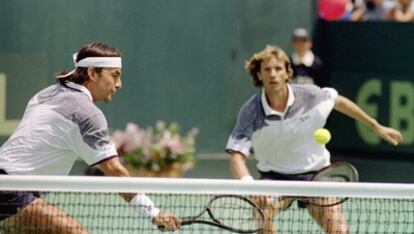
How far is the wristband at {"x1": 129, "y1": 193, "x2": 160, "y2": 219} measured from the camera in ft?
19.7

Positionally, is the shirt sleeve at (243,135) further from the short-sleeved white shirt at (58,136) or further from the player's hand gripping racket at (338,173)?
the short-sleeved white shirt at (58,136)

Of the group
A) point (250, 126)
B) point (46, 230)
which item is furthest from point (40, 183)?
point (250, 126)

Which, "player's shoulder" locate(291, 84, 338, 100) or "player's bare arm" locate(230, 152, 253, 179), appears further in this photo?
Answer: "player's shoulder" locate(291, 84, 338, 100)

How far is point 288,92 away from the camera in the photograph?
762 centimetres

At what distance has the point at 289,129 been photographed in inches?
299

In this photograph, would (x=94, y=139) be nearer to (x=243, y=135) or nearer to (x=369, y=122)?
(x=243, y=135)

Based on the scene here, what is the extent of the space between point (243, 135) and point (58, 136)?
5.31 feet

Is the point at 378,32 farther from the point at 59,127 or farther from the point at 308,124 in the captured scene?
the point at 59,127

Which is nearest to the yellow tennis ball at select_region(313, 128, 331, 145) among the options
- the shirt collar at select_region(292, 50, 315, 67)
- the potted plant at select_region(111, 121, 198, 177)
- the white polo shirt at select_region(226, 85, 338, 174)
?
the white polo shirt at select_region(226, 85, 338, 174)

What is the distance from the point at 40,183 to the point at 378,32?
246 inches

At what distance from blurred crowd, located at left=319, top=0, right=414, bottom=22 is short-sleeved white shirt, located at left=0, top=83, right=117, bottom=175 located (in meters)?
6.22

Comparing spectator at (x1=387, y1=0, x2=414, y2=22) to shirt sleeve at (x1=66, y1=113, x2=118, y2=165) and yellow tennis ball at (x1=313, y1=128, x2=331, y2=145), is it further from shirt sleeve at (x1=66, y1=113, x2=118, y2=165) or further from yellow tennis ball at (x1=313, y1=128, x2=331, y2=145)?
shirt sleeve at (x1=66, y1=113, x2=118, y2=165)

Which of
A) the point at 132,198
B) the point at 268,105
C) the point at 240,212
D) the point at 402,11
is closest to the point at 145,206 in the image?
the point at 132,198

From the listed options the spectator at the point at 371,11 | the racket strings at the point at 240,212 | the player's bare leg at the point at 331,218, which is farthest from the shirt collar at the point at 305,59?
the player's bare leg at the point at 331,218
